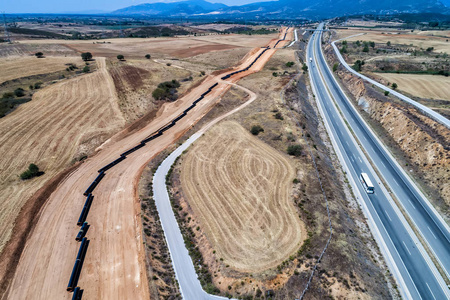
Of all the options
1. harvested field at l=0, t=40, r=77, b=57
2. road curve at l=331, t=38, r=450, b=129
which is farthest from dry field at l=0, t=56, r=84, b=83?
road curve at l=331, t=38, r=450, b=129

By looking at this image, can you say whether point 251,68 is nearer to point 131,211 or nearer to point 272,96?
point 272,96

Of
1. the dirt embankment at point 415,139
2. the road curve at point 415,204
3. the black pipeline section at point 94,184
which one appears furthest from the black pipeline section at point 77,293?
the dirt embankment at point 415,139

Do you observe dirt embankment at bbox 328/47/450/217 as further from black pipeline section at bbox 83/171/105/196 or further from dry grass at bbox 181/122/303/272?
black pipeline section at bbox 83/171/105/196

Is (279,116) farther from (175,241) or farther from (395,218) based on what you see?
(175,241)

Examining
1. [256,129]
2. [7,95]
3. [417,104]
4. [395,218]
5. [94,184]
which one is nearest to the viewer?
[395,218]

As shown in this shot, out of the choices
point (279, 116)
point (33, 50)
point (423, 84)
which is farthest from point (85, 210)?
point (33, 50)

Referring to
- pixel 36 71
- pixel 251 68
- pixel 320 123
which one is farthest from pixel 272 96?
pixel 36 71
